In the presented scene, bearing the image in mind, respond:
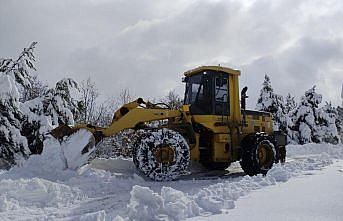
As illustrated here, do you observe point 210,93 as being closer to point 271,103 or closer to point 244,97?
point 244,97

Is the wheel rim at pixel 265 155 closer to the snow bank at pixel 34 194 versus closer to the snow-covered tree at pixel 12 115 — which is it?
the snow bank at pixel 34 194

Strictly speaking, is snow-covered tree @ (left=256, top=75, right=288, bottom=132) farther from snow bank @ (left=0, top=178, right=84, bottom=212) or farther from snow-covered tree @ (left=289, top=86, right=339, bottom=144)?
snow bank @ (left=0, top=178, right=84, bottom=212)

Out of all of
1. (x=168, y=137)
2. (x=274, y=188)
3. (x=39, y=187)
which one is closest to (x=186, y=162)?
(x=168, y=137)

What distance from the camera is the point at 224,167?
1202 centimetres

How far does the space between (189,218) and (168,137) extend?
4.49 m

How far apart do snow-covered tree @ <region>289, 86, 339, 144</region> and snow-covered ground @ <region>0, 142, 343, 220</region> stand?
20.8m

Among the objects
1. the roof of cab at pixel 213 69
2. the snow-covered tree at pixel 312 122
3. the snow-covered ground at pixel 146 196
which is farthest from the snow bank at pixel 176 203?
the snow-covered tree at pixel 312 122

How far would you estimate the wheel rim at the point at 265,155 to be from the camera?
34.3 ft

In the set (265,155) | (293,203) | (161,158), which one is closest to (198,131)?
(161,158)

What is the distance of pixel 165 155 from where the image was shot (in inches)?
360

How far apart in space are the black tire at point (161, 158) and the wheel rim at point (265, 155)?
2426mm

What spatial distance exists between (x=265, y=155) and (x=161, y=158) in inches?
124

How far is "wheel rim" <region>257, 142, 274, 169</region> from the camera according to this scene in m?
10.5

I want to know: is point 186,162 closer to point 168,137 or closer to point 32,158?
point 168,137
